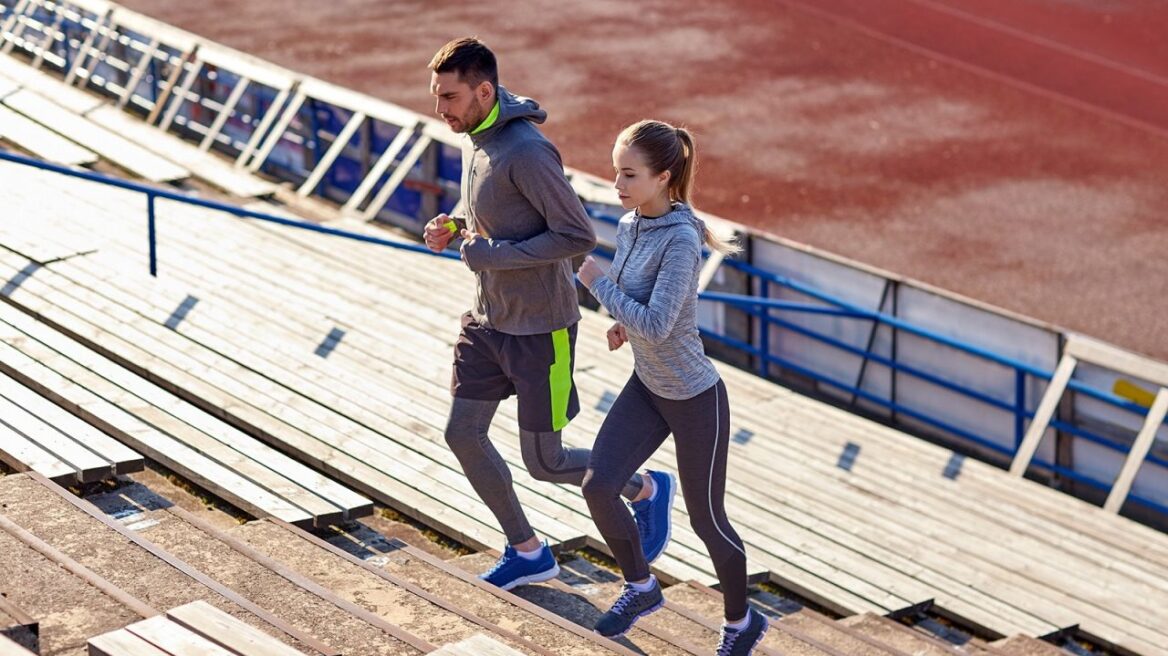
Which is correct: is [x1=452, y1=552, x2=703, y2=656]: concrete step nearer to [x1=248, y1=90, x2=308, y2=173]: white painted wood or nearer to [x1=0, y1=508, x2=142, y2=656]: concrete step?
[x1=0, y1=508, x2=142, y2=656]: concrete step

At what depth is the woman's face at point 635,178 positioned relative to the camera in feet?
16.4

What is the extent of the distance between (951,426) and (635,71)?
37.1ft

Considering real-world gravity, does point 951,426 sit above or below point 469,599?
above

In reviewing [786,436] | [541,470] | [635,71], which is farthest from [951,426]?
[635,71]

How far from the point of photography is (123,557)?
5.21 metres

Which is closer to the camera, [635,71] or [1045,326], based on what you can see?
[1045,326]

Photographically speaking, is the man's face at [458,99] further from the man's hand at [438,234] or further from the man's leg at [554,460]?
the man's leg at [554,460]

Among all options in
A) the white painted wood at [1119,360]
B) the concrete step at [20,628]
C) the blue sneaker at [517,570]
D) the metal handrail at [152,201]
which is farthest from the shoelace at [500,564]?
the white painted wood at [1119,360]

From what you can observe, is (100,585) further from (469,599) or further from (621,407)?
(621,407)

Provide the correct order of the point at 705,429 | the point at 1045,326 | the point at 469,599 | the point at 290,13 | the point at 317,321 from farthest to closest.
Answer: the point at 290,13
the point at 1045,326
the point at 317,321
the point at 469,599
the point at 705,429

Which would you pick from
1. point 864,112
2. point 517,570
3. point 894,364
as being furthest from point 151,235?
point 864,112

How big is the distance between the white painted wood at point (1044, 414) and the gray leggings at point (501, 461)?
582 centimetres

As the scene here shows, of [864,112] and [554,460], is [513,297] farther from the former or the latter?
[864,112]

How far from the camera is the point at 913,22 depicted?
24.6 m
